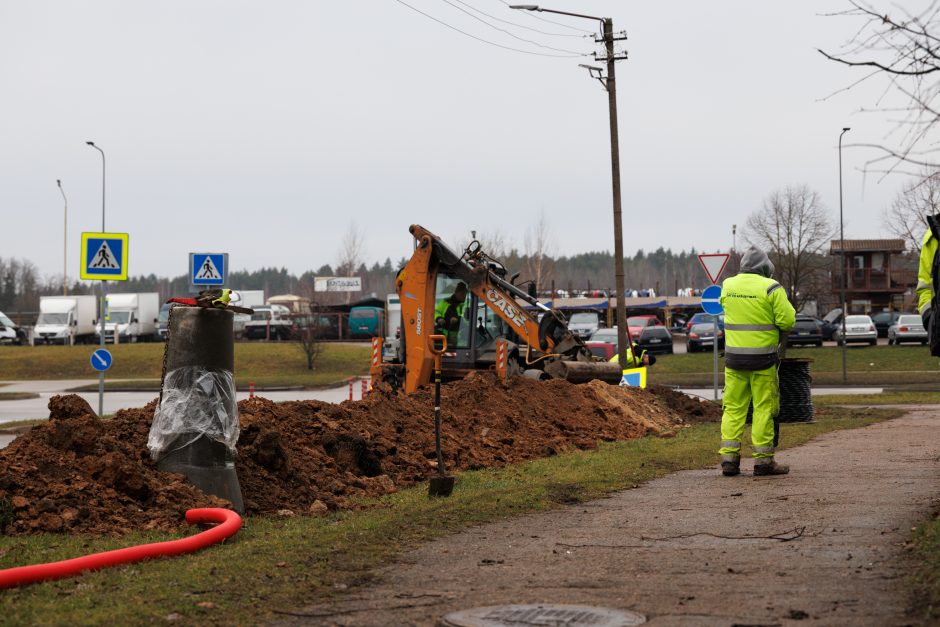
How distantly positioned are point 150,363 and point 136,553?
152 ft

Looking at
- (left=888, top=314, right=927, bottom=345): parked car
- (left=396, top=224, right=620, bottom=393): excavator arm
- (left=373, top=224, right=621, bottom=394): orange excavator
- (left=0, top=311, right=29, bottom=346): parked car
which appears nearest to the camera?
(left=396, top=224, right=620, bottom=393): excavator arm

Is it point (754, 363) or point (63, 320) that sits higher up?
point (63, 320)

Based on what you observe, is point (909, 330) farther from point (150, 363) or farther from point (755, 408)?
point (755, 408)

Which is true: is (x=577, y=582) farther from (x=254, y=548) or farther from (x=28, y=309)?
(x=28, y=309)

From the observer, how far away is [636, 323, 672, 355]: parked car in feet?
172

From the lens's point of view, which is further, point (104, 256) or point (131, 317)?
point (131, 317)

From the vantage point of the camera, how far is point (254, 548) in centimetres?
785

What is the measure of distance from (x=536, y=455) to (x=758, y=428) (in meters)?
4.05

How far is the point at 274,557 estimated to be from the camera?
291 inches

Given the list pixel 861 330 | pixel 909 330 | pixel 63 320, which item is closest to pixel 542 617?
pixel 909 330

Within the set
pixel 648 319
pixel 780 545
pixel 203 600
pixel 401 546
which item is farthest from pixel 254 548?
pixel 648 319

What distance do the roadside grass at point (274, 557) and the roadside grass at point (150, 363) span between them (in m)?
34.9

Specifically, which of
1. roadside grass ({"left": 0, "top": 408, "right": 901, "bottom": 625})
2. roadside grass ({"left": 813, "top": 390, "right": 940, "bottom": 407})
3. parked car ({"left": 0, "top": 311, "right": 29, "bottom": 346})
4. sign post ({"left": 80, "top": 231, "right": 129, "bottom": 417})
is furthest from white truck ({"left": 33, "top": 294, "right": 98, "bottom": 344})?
roadside grass ({"left": 0, "top": 408, "right": 901, "bottom": 625})

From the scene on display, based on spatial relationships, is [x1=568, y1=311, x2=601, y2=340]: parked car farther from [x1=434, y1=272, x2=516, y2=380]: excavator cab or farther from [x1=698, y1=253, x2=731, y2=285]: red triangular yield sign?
[x1=434, y1=272, x2=516, y2=380]: excavator cab
